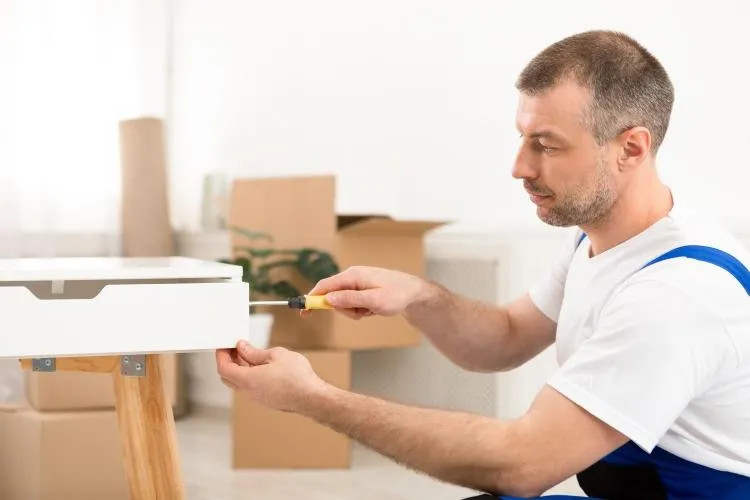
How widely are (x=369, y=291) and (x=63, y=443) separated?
1.07 metres

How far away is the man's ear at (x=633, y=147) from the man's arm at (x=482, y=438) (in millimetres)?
322

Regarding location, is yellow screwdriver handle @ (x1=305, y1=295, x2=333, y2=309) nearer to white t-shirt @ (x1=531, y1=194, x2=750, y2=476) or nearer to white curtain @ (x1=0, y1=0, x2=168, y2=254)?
white t-shirt @ (x1=531, y1=194, x2=750, y2=476)

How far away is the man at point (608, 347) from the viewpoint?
1131 millimetres

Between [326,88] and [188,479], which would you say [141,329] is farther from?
[326,88]

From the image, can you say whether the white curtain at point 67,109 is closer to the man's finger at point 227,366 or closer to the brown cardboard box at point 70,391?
the brown cardboard box at point 70,391

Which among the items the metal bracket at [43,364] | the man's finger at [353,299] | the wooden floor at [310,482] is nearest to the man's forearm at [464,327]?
the man's finger at [353,299]

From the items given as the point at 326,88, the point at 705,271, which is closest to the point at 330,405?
the point at 705,271

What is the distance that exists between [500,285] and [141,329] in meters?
1.67

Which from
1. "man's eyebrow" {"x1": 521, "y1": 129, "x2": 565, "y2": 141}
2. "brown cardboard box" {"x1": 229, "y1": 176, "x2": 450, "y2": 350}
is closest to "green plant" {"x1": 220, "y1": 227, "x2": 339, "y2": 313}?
"brown cardboard box" {"x1": 229, "y1": 176, "x2": 450, "y2": 350}

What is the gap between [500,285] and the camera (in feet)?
9.13

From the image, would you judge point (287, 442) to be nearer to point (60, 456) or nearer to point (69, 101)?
point (60, 456)

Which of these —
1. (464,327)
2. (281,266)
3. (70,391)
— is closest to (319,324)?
(281,266)

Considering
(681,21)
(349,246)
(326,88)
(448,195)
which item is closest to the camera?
(681,21)

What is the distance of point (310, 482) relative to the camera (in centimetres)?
251
